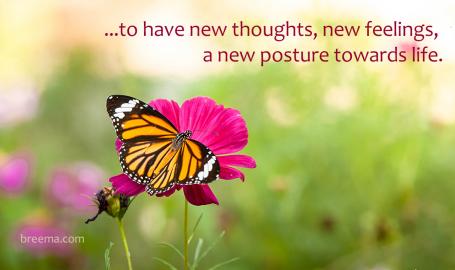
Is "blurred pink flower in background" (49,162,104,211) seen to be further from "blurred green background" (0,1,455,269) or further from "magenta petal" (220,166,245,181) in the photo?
"magenta petal" (220,166,245,181)

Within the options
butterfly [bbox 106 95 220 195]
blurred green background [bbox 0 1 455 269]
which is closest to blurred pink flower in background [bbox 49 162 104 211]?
blurred green background [bbox 0 1 455 269]

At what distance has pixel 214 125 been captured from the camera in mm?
572

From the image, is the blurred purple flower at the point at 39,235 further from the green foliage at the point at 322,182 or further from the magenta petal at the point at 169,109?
the magenta petal at the point at 169,109

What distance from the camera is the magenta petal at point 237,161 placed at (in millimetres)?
555

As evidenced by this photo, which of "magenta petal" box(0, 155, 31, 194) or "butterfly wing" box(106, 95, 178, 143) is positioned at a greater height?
"butterfly wing" box(106, 95, 178, 143)

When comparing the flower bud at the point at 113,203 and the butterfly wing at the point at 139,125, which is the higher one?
the butterfly wing at the point at 139,125

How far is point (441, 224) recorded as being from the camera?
4.70ft

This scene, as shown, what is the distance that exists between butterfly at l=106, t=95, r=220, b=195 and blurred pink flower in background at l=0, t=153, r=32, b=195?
1.01 m

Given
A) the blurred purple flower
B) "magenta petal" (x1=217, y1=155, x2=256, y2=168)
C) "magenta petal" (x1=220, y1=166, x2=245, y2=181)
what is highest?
"magenta petal" (x1=217, y1=155, x2=256, y2=168)

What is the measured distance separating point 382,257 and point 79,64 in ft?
4.78

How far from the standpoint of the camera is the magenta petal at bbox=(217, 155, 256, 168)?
555 mm

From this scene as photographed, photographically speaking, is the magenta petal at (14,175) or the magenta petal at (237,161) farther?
the magenta petal at (14,175)

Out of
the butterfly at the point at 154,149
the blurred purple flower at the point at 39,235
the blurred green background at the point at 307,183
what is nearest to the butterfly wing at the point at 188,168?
the butterfly at the point at 154,149

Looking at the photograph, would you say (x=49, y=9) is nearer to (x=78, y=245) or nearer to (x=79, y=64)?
(x=79, y=64)
